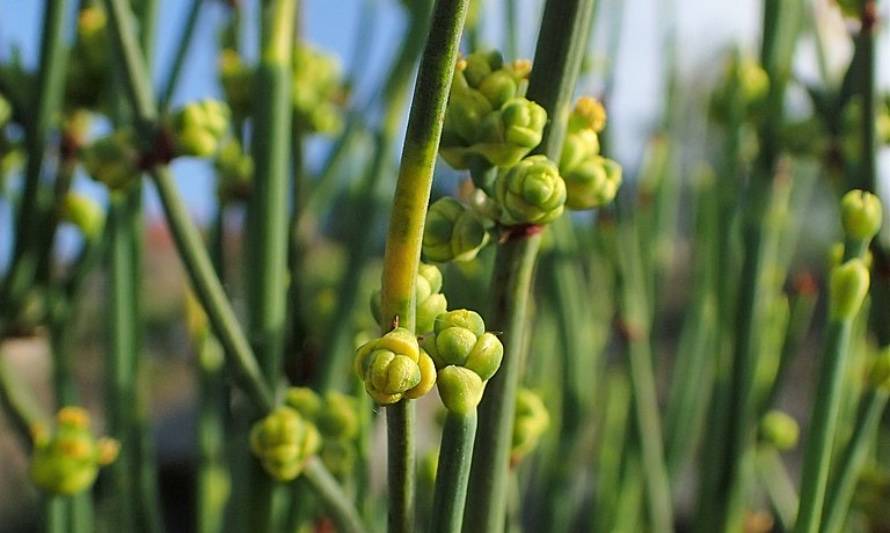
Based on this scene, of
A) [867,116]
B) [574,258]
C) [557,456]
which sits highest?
[867,116]

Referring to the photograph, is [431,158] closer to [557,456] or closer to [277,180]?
[277,180]

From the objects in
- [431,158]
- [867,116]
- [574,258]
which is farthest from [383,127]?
[431,158]

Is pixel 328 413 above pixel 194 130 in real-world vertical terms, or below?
below

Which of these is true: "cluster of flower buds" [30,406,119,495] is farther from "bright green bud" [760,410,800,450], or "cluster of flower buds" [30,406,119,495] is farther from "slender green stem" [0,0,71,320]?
"bright green bud" [760,410,800,450]

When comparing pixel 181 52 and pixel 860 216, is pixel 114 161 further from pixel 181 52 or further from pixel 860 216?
pixel 860 216

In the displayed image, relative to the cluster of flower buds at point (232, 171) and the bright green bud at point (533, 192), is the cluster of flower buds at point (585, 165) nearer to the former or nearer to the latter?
the bright green bud at point (533, 192)

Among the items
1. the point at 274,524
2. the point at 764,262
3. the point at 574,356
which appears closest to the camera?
the point at 274,524

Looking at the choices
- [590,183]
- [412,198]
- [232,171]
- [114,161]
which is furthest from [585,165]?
[232,171]
